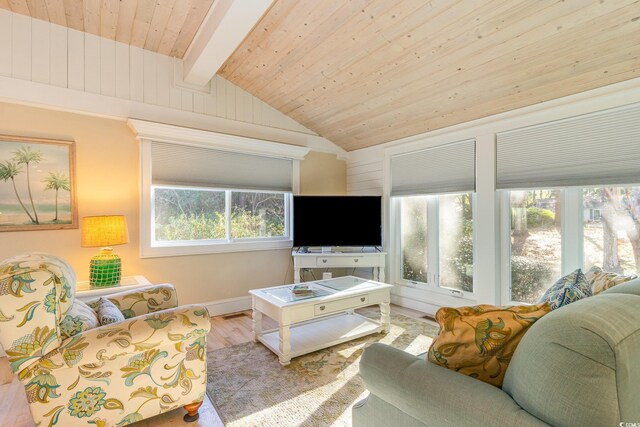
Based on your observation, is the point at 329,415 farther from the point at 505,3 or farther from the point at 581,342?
the point at 505,3

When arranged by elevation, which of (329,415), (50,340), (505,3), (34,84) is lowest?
(329,415)

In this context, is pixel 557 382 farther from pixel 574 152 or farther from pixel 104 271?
pixel 104 271

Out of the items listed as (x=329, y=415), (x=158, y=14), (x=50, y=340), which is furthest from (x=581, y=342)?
(x=158, y=14)

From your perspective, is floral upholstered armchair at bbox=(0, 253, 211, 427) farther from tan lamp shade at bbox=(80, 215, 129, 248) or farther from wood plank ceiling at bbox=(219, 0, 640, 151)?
wood plank ceiling at bbox=(219, 0, 640, 151)

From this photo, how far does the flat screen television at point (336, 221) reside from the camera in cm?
395

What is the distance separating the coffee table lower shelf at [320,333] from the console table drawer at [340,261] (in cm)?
73

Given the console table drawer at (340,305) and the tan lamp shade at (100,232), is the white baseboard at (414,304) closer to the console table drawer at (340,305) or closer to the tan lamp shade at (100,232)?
the console table drawer at (340,305)

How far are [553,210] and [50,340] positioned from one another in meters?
3.67

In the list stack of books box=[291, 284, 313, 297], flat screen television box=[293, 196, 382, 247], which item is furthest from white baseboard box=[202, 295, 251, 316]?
stack of books box=[291, 284, 313, 297]

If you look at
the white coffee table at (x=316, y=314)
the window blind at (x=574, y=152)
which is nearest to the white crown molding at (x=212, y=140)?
the white coffee table at (x=316, y=314)

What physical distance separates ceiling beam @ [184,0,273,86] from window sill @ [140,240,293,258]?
1822 millimetres

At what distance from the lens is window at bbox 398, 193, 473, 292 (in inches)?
136

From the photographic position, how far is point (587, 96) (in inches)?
96.0

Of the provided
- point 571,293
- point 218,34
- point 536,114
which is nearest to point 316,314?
point 571,293
